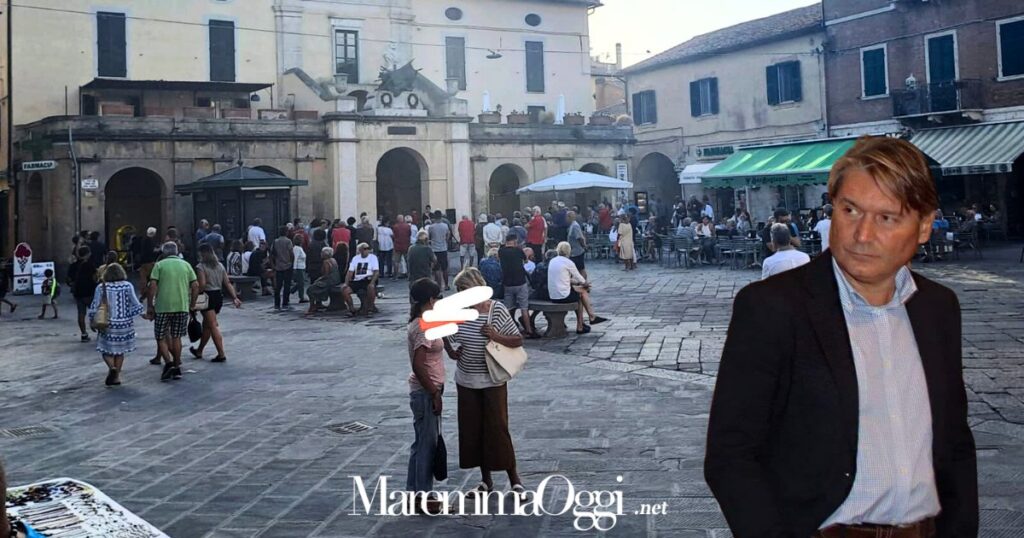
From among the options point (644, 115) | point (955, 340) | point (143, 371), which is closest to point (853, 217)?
point (955, 340)

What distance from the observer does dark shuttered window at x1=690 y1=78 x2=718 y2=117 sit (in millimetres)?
33094

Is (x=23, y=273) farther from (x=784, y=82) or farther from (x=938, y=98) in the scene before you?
(x=938, y=98)

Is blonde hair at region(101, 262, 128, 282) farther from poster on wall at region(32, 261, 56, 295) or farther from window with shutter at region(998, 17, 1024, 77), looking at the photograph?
window with shutter at region(998, 17, 1024, 77)

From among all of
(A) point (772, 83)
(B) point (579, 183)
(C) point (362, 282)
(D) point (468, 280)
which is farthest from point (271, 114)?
(D) point (468, 280)

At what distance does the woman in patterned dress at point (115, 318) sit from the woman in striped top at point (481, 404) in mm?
5739

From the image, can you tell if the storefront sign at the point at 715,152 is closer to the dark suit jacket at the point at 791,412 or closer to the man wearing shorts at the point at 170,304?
the man wearing shorts at the point at 170,304

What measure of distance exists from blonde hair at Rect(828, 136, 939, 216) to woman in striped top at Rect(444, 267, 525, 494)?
3.68 meters

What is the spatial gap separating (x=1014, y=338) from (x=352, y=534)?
8437 mm

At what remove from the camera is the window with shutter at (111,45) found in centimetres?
2820

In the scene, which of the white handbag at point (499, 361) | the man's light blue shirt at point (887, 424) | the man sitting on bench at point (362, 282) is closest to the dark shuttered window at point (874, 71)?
the man sitting on bench at point (362, 282)

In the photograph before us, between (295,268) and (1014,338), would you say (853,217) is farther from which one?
(295,268)

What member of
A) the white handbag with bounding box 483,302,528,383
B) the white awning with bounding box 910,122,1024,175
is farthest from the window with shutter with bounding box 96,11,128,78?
the white handbag with bounding box 483,302,528,383

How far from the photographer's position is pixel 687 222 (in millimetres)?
23375

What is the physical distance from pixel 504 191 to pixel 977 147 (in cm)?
1593
